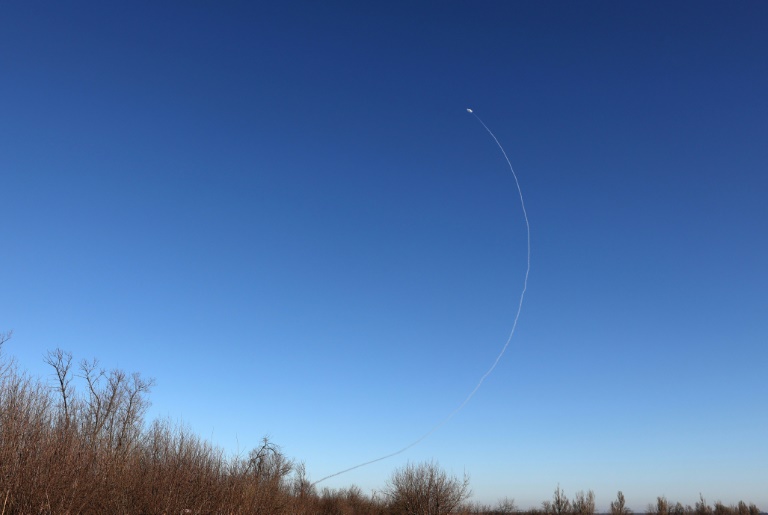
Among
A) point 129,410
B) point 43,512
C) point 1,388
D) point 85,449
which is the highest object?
point 129,410

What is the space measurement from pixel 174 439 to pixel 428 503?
30081mm

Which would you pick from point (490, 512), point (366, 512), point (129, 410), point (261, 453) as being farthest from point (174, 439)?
point (490, 512)

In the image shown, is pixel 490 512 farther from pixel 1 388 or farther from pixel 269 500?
pixel 1 388

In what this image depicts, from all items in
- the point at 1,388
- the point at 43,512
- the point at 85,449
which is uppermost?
the point at 1,388

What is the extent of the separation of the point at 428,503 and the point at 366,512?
2384 centimetres

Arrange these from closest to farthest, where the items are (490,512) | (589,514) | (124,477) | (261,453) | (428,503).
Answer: (124,477)
(428,503)
(261,453)
(589,514)
(490,512)

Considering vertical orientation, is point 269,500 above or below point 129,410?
below

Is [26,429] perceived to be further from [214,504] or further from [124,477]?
[214,504]

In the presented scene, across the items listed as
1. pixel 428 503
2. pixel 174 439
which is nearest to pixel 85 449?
pixel 174 439

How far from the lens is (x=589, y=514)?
74438mm

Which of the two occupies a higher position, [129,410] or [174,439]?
[129,410]

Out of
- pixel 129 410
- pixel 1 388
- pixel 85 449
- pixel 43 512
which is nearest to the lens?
pixel 43 512

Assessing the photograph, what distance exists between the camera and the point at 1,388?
20.1m

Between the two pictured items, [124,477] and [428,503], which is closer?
[124,477]
